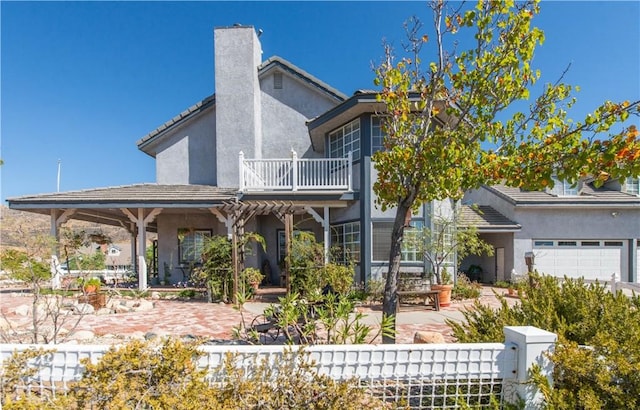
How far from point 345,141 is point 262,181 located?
3.64 metres

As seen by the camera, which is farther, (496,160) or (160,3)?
(160,3)

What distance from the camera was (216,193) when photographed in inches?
525

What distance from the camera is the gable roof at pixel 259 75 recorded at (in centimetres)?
1484

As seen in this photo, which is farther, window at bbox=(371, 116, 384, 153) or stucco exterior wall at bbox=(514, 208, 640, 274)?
stucco exterior wall at bbox=(514, 208, 640, 274)

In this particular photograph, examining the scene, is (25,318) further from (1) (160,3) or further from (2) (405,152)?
(2) (405,152)

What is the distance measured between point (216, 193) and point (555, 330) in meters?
12.0

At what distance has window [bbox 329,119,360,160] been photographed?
39.4ft

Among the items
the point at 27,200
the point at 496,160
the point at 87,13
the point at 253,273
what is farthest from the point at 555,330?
the point at 27,200

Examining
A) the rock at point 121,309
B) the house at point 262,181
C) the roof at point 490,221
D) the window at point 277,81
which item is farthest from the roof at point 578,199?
the rock at point 121,309

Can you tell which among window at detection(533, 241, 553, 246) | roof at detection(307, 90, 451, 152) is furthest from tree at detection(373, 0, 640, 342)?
window at detection(533, 241, 553, 246)

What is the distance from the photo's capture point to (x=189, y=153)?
15500 millimetres

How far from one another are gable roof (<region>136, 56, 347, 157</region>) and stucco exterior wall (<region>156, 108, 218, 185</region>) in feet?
1.02

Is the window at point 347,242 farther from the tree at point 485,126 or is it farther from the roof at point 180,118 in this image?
the roof at point 180,118

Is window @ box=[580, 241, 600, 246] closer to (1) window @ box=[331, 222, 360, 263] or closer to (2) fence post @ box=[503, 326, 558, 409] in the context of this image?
(1) window @ box=[331, 222, 360, 263]
